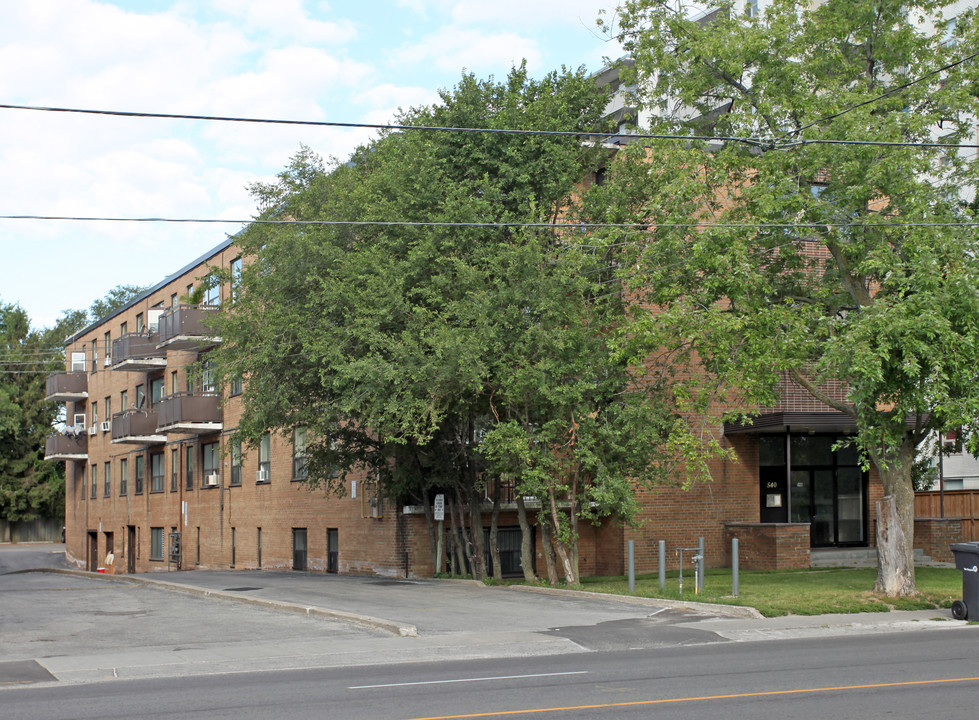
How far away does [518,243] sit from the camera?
22.8 m

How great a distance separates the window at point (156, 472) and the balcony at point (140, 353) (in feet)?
14.2

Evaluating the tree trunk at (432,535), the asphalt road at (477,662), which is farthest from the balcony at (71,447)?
the asphalt road at (477,662)

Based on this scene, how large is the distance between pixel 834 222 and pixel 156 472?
37164 millimetres

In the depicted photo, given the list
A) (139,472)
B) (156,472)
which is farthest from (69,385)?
(156,472)

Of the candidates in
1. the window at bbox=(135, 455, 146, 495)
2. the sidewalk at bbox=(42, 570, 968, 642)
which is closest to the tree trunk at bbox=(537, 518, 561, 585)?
the sidewalk at bbox=(42, 570, 968, 642)

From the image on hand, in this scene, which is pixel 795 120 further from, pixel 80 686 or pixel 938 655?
pixel 80 686

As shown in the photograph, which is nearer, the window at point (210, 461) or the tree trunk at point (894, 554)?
the tree trunk at point (894, 554)

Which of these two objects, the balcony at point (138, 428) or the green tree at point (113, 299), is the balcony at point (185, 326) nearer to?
the balcony at point (138, 428)

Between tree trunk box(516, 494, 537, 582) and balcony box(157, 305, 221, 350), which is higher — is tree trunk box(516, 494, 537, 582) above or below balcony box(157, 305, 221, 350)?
below

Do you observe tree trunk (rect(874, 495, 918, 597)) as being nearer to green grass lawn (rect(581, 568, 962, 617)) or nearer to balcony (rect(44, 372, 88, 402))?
green grass lawn (rect(581, 568, 962, 617))

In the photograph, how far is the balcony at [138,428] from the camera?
45.3 metres

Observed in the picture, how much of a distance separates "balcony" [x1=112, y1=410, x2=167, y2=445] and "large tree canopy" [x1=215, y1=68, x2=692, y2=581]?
20.7 meters

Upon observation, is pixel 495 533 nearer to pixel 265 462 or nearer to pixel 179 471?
pixel 265 462

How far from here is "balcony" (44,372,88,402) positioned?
57000 mm
